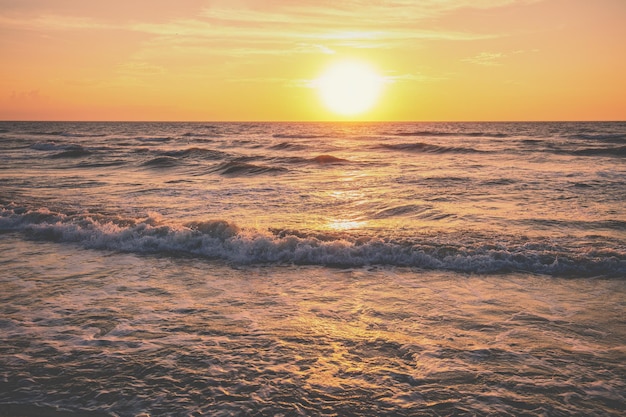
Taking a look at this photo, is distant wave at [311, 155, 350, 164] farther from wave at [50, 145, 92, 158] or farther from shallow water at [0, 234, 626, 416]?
shallow water at [0, 234, 626, 416]

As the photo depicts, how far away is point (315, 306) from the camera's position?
7254 millimetres

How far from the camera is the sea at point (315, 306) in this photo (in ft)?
15.6

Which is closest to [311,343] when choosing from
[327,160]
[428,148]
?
[327,160]

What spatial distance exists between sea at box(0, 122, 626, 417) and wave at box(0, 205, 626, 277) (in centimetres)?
5

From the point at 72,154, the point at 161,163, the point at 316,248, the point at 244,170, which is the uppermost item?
→ the point at 72,154

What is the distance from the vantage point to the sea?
4770 mm

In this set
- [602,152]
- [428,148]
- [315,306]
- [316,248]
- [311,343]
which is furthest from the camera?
[428,148]

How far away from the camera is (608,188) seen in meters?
18.5

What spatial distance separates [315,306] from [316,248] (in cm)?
298

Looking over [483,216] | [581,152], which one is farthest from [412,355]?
[581,152]

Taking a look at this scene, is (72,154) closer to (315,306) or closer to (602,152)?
(315,306)

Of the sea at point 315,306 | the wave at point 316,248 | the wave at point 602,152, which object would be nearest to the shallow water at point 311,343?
the sea at point 315,306

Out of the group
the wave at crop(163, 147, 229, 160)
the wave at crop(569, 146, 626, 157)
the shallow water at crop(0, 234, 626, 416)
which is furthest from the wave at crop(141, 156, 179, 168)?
the wave at crop(569, 146, 626, 157)

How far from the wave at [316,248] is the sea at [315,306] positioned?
0.05 m
